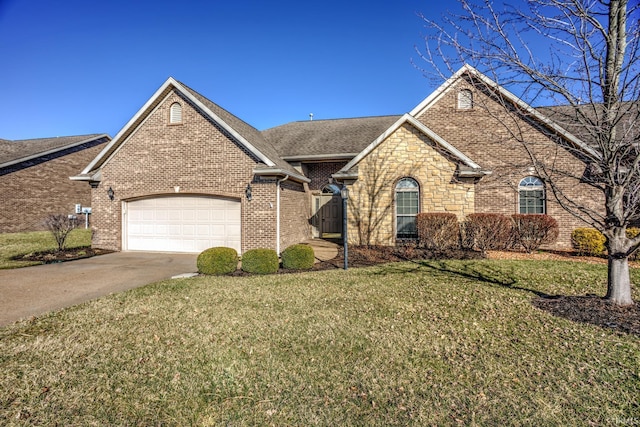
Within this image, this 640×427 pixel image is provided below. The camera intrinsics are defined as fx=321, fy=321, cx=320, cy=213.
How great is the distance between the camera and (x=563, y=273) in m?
8.02

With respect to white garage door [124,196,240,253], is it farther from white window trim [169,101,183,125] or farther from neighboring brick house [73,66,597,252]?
white window trim [169,101,183,125]

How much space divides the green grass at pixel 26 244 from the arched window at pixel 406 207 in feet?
40.4

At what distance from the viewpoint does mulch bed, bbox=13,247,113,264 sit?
1079 centimetres

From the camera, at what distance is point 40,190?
18703 mm

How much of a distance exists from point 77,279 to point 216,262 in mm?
3428

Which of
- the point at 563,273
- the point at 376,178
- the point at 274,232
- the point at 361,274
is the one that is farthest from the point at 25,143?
the point at 563,273

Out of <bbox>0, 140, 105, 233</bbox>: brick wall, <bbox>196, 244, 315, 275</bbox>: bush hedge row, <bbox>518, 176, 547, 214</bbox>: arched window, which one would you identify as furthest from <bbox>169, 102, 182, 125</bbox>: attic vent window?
<bbox>518, 176, 547, 214</bbox>: arched window

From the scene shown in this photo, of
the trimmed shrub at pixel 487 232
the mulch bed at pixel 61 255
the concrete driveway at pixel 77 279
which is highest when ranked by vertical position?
the trimmed shrub at pixel 487 232

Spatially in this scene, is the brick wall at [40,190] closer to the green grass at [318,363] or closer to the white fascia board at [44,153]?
the white fascia board at [44,153]

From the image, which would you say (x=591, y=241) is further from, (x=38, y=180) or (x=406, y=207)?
(x=38, y=180)

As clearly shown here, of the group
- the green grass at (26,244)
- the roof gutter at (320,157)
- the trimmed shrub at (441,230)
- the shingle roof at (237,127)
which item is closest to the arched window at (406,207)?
the trimmed shrub at (441,230)

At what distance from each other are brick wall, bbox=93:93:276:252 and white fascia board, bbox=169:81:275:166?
268mm

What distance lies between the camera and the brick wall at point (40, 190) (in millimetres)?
17250

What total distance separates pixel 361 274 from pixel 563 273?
501 cm
